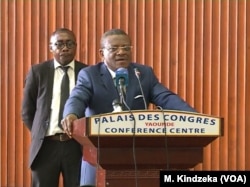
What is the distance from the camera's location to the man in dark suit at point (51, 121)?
3.68 meters

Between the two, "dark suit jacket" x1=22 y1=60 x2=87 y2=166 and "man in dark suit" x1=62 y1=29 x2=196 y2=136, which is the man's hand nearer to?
"man in dark suit" x1=62 y1=29 x2=196 y2=136

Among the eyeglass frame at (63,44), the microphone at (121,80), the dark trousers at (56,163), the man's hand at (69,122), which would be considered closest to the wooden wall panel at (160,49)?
the eyeglass frame at (63,44)

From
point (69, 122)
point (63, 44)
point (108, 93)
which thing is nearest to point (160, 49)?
point (63, 44)

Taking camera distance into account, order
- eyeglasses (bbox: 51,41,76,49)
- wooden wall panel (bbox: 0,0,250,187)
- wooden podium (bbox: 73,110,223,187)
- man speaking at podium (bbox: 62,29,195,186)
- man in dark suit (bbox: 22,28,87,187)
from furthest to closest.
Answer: wooden wall panel (bbox: 0,0,250,187) < eyeglasses (bbox: 51,41,76,49) < man in dark suit (bbox: 22,28,87,187) < man speaking at podium (bbox: 62,29,195,186) < wooden podium (bbox: 73,110,223,187)

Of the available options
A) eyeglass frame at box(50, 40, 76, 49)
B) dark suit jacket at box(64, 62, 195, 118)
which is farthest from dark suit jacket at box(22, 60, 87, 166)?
dark suit jacket at box(64, 62, 195, 118)

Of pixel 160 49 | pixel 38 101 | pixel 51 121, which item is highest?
pixel 160 49

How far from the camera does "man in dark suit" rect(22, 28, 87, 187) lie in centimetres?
368

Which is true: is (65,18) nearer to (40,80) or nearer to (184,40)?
(184,40)

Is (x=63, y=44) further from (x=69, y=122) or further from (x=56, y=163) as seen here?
(x=69, y=122)

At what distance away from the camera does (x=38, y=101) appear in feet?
12.4

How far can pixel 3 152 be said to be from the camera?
560 centimetres

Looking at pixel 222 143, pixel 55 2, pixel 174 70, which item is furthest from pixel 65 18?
pixel 222 143

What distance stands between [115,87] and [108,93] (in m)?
0.05

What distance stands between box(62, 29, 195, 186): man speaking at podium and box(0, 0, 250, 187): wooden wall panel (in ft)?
8.97
